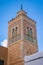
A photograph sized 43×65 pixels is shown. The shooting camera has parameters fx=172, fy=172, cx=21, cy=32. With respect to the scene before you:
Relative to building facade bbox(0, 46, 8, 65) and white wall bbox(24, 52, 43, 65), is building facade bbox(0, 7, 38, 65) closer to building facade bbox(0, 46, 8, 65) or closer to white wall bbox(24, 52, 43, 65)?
building facade bbox(0, 46, 8, 65)

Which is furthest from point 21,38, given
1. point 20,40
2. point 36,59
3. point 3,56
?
point 36,59

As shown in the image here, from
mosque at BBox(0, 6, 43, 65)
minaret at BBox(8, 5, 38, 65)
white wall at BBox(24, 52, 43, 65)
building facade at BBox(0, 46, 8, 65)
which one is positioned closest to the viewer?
white wall at BBox(24, 52, 43, 65)

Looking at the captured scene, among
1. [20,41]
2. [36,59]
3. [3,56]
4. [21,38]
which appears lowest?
[36,59]

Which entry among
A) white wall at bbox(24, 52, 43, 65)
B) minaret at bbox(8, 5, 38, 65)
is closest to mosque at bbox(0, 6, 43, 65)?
minaret at bbox(8, 5, 38, 65)

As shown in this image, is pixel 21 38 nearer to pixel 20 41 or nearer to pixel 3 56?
pixel 20 41

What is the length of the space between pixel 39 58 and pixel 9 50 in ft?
18.0

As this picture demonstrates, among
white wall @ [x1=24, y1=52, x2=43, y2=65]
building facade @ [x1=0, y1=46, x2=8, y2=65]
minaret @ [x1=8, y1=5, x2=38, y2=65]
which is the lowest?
white wall @ [x1=24, y1=52, x2=43, y2=65]

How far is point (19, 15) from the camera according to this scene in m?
15.6

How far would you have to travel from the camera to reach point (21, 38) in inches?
566

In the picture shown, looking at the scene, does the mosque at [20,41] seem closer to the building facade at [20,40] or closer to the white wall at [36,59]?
the building facade at [20,40]

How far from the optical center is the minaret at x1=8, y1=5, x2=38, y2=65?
46.4 ft

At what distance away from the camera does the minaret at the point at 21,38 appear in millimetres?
14141

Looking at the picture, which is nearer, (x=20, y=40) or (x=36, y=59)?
(x=36, y=59)

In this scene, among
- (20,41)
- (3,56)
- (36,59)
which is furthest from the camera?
(20,41)
